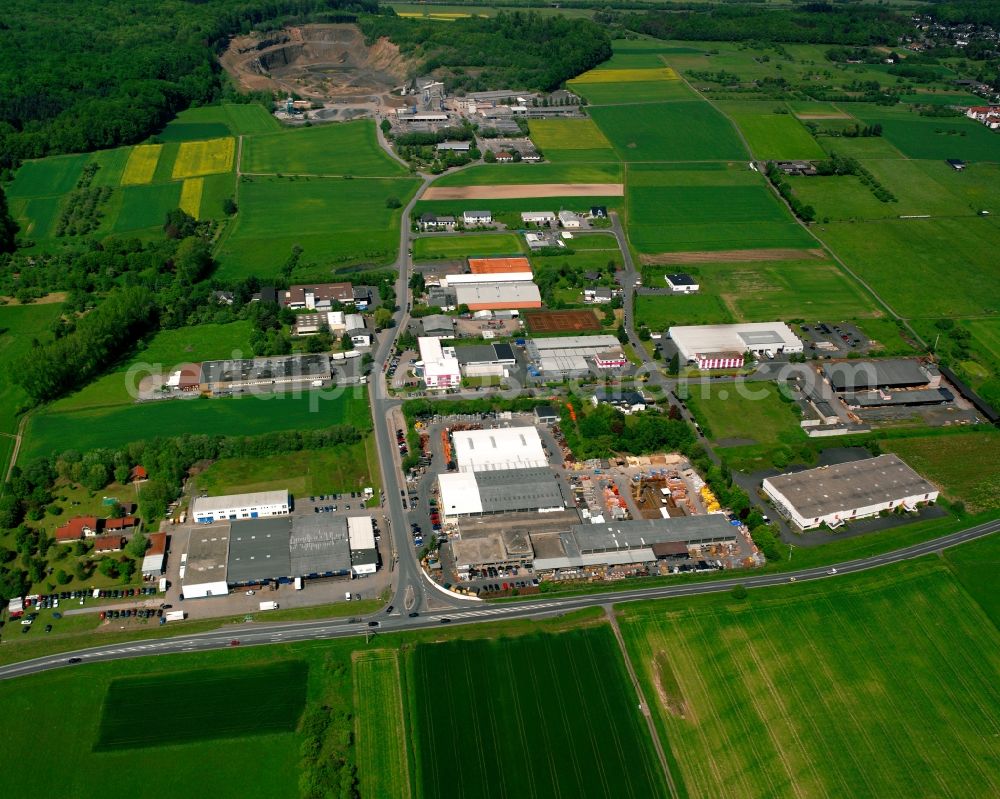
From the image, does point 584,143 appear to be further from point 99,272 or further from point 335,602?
point 335,602

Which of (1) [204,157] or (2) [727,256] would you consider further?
(1) [204,157]

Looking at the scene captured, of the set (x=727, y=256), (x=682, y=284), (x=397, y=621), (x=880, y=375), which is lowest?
(x=727, y=256)

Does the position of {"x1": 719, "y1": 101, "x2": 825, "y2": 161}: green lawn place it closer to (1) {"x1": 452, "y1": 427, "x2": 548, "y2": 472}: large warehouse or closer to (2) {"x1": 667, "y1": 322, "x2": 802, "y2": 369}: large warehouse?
(2) {"x1": 667, "y1": 322, "x2": 802, "y2": 369}: large warehouse

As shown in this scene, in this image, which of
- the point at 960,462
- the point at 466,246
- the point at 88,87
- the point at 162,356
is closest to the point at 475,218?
the point at 466,246

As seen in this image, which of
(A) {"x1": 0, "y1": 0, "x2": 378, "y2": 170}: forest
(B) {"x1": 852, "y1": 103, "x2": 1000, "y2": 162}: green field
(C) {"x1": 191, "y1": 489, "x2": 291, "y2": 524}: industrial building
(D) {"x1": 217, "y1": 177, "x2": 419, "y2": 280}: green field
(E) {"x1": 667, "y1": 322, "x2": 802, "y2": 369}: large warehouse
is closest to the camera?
(C) {"x1": 191, "y1": 489, "x2": 291, "y2": 524}: industrial building

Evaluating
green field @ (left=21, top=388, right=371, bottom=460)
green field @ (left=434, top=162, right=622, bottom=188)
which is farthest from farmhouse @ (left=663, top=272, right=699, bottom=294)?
green field @ (left=21, top=388, right=371, bottom=460)

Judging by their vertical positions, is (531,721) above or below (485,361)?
above

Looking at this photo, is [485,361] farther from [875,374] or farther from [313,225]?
[313,225]
